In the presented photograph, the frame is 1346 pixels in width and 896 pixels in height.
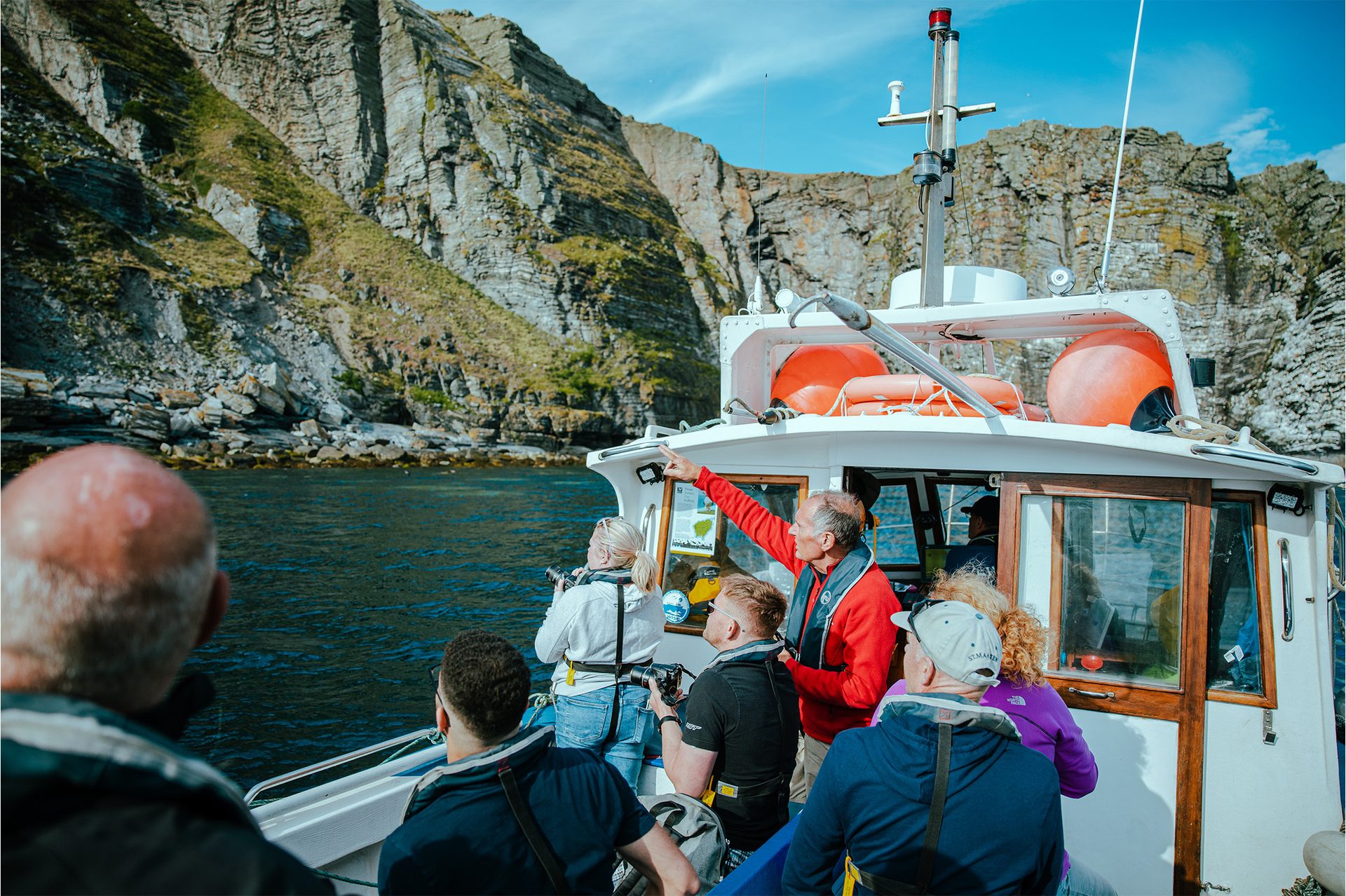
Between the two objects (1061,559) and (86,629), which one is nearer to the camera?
(86,629)

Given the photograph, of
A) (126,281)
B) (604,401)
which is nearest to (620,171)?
(604,401)

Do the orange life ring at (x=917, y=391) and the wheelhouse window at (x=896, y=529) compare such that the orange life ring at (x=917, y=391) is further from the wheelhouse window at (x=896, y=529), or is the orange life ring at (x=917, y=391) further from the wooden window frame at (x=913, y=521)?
the wheelhouse window at (x=896, y=529)

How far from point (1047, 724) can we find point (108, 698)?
278cm

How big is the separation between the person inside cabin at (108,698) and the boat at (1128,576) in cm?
211

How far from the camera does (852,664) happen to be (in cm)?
360

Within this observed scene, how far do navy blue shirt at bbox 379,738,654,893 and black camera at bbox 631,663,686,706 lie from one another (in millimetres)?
1559

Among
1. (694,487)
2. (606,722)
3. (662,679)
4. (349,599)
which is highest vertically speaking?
(694,487)

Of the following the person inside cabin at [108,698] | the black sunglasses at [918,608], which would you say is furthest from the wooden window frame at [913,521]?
the person inside cabin at [108,698]

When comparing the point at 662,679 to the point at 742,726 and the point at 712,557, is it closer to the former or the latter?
the point at 742,726

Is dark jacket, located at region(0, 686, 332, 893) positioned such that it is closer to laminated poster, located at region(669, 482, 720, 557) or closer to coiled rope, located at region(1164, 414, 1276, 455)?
laminated poster, located at region(669, 482, 720, 557)

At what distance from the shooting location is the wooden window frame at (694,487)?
196 inches

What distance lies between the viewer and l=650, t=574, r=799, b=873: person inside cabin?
3.00 m

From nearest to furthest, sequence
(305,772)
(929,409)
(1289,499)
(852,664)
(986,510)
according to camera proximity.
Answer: (305,772)
(852,664)
(1289,499)
(929,409)
(986,510)

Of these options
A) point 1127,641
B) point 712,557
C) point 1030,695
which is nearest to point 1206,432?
point 1127,641
